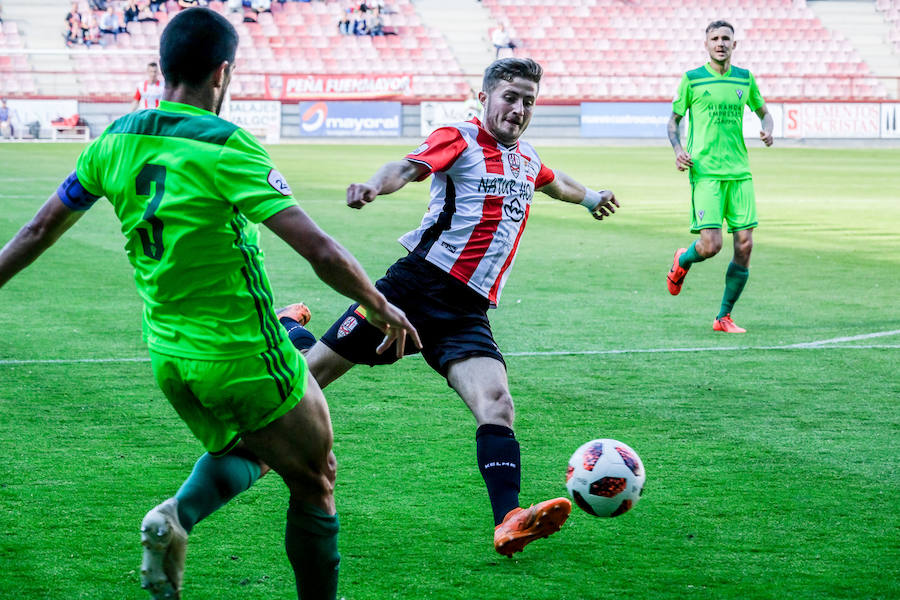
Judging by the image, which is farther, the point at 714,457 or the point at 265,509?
the point at 714,457

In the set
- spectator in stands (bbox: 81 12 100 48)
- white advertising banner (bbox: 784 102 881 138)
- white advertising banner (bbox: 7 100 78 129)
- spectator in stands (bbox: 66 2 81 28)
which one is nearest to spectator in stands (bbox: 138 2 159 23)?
spectator in stands (bbox: 81 12 100 48)

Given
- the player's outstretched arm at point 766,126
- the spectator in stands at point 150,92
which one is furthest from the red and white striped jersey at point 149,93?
the player's outstretched arm at point 766,126

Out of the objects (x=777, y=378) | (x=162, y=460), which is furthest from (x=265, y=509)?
(x=777, y=378)

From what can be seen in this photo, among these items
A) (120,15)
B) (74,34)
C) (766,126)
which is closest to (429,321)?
(766,126)

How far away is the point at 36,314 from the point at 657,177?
16731 millimetres

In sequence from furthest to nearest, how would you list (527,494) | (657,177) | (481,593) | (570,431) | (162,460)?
(657,177) < (570,431) < (162,460) < (527,494) < (481,593)

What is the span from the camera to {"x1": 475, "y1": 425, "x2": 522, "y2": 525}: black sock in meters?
4.06

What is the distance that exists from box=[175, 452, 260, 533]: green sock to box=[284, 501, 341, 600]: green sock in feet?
0.77

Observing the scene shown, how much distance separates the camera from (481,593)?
3.74m

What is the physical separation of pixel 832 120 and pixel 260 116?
708 inches

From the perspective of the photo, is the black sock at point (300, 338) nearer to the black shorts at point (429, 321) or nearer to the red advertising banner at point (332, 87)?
the black shorts at point (429, 321)

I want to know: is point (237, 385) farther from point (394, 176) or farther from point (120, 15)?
point (120, 15)

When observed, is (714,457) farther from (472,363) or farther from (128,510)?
(128,510)

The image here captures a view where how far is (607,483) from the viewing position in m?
4.21
